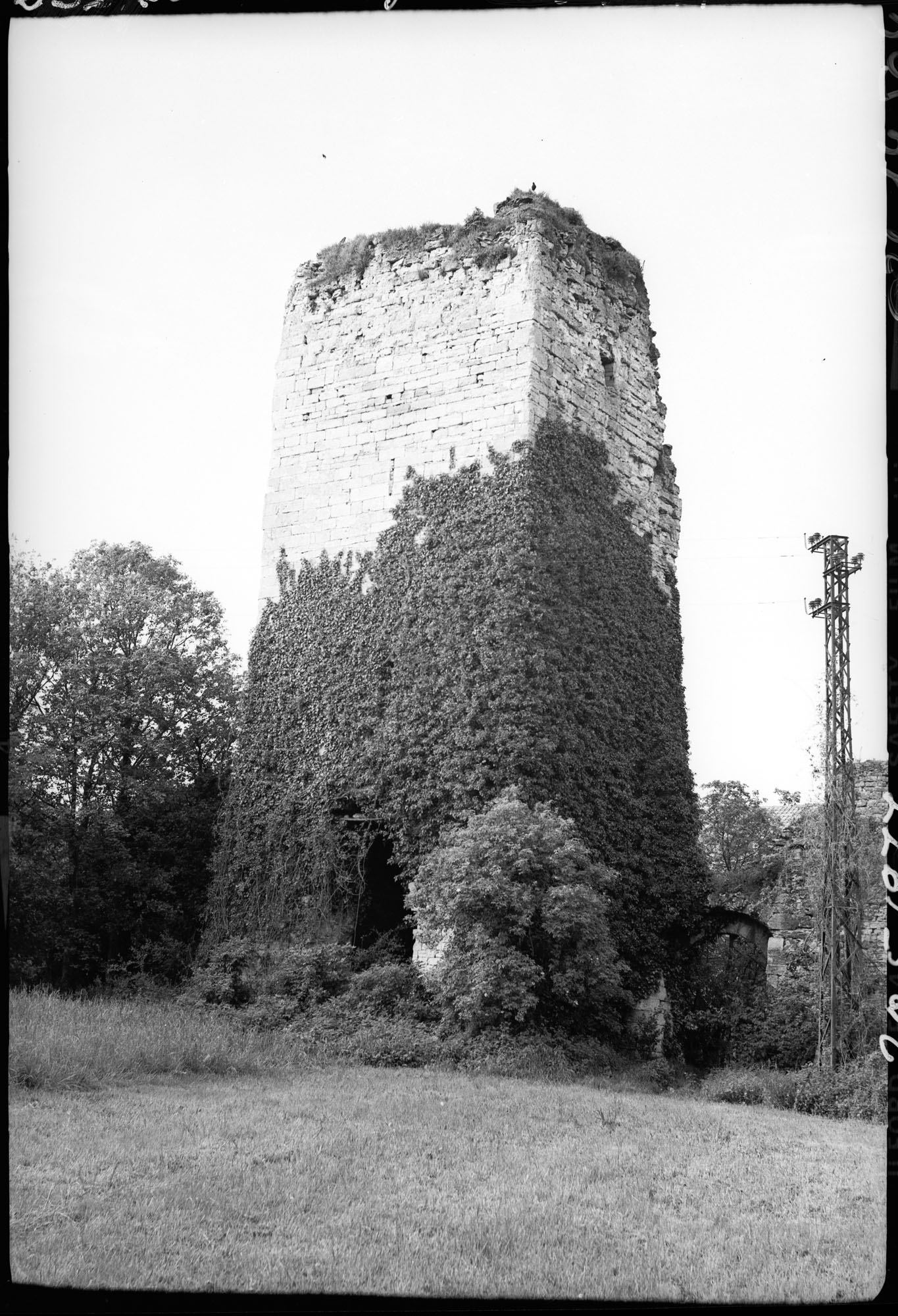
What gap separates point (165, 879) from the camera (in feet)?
51.1

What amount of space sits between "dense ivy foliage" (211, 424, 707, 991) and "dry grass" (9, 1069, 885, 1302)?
4.22m

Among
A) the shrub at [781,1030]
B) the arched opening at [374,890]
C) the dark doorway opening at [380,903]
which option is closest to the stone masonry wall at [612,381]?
the arched opening at [374,890]

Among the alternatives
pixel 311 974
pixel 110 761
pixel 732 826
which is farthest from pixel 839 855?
pixel 732 826

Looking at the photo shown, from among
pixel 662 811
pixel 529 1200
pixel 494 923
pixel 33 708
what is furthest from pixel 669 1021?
pixel 33 708

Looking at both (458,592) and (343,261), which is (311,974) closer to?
(458,592)

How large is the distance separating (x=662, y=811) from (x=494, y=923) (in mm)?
4123

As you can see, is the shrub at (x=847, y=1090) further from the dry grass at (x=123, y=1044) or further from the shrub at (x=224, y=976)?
the shrub at (x=224, y=976)

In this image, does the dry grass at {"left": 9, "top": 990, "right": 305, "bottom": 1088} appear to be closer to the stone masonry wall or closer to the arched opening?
the arched opening

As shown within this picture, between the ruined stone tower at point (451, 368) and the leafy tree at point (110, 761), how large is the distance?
2945 mm

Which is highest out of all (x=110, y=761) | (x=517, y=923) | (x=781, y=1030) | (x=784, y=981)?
(x=110, y=761)

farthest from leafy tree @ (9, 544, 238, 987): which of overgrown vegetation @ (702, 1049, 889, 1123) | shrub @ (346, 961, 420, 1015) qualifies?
overgrown vegetation @ (702, 1049, 889, 1123)

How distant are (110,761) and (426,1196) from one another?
11.2 meters

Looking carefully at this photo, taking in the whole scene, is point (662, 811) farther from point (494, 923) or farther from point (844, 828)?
point (494, 923)

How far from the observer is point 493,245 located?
14773 millimetres
